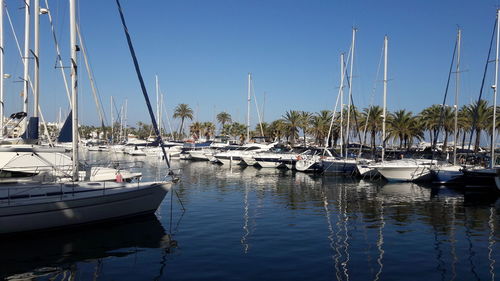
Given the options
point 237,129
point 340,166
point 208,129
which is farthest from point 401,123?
point 208,129

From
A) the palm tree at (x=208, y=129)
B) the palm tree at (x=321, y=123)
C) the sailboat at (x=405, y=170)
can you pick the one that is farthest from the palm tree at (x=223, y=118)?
the sailboat at (x=405, y=170)

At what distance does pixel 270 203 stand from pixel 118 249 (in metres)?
11.9

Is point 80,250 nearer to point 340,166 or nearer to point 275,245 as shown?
point 275,245

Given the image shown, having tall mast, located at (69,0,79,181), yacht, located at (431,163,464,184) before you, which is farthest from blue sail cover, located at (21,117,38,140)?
yacht, located at (431,163,464,184)

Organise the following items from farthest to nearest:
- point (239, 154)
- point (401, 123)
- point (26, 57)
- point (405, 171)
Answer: point (401, 123)
point (239, 154)
point (405, 171)
point (26, 57)

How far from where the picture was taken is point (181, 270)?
1166cm

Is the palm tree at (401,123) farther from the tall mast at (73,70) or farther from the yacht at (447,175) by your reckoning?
the tall mast at (73,70)

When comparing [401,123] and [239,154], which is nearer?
[239,154]

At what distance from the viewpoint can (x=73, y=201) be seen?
15.3 metres

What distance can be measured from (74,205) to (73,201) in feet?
0.61

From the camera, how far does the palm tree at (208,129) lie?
11588cm

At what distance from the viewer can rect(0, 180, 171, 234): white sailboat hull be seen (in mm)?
14359

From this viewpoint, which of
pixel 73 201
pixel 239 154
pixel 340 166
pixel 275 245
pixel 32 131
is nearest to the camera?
pixel 275 245

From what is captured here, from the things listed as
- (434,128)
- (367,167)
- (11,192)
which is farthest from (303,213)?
(434,128)
